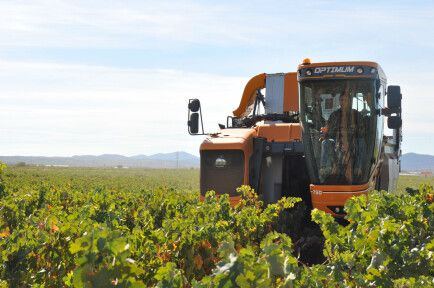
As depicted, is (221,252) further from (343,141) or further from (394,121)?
(343,141)

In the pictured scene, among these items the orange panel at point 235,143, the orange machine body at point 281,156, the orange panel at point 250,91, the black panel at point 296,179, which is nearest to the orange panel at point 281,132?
the orange machine body at point 281,156

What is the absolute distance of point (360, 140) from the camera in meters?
10.4

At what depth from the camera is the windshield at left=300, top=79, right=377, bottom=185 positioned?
10422 millimetres

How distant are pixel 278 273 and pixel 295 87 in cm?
953

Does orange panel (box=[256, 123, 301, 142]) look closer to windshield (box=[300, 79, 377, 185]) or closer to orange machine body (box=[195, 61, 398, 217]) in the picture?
orange machine body (box=[195, 61, 398, 217])

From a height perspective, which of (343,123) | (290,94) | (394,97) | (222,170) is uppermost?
(290,94)

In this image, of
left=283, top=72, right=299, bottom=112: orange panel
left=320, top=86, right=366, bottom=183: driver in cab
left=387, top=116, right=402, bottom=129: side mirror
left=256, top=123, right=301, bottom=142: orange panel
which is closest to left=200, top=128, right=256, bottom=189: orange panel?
left=256, top=123, right=301, bottom=142: orange panel

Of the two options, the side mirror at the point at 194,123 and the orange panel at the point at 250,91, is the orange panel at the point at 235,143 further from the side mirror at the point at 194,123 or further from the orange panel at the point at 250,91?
the orange panel at the point at 250,91

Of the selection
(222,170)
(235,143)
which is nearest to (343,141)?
(235,143)

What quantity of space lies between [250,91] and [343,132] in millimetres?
3900

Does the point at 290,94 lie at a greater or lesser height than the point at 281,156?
greater

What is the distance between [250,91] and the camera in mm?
13945

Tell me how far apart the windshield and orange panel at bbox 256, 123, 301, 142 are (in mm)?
740

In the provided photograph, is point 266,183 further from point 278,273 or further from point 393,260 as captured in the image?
point 278,273
